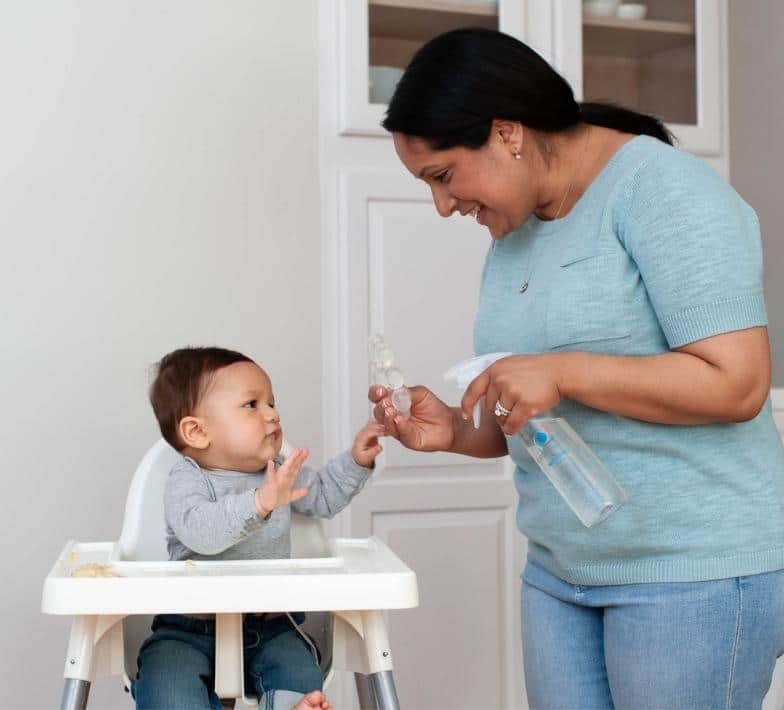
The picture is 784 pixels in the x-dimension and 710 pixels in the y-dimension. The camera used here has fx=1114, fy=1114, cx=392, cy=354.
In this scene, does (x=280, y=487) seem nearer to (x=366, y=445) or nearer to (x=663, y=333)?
(x=366, y=445)

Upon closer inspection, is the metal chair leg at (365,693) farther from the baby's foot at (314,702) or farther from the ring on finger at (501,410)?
the ring on finger at (501,410)

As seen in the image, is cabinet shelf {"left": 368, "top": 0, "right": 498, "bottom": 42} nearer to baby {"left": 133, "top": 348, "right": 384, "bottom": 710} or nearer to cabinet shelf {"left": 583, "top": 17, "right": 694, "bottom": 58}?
cabinet shelf {"left": 583, "top": 17, "right": 694, "bottom": 58}

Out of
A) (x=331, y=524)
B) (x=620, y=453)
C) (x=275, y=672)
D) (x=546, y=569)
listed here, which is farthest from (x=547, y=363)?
(x=331, y=524)

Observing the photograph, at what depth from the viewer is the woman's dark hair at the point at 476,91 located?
126cm

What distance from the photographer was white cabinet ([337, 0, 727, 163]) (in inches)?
88.9

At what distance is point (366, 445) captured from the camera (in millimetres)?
1601

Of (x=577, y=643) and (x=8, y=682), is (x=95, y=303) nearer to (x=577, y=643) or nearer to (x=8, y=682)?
(x=8, y=682)

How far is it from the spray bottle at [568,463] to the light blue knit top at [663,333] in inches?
0.7

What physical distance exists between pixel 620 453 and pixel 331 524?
110 centimetres

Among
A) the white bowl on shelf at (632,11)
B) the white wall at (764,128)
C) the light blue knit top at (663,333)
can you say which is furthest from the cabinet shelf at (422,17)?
the light blue knit top at (663,333)

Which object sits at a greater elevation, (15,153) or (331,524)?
(15,153)

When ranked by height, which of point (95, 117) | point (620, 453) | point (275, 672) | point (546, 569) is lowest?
point (275, 672)

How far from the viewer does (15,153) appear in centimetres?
209

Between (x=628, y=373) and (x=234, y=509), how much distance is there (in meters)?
0.55
